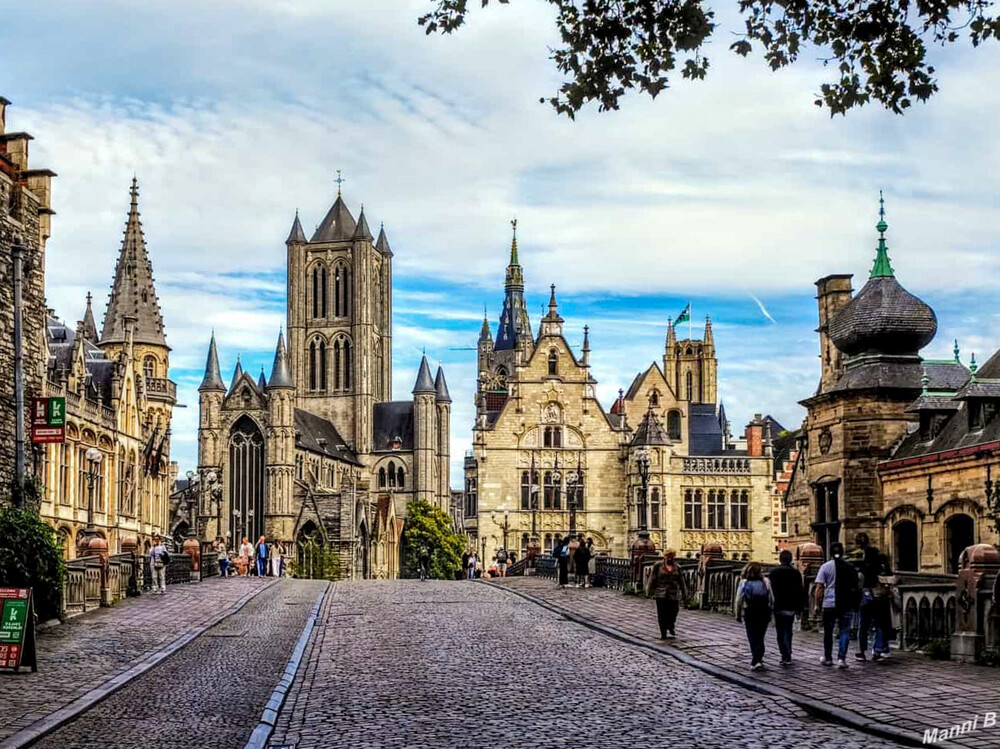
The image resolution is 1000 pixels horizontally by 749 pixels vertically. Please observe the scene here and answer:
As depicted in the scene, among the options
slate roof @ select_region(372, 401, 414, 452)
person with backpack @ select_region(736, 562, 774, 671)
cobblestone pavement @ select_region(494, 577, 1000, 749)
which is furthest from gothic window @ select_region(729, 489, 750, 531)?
person with backpack @ select_region(736, 562, 774, 671)

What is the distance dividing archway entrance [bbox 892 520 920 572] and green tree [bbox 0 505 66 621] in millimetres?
20734

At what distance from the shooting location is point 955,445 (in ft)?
117

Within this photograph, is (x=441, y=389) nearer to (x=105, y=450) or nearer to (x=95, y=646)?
(x=105, y=450)

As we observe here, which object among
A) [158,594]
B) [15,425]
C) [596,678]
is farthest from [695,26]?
[158,594]

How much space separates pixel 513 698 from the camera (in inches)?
682

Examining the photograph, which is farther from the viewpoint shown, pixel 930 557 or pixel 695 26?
pixel 930 557

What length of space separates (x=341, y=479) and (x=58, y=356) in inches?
2570

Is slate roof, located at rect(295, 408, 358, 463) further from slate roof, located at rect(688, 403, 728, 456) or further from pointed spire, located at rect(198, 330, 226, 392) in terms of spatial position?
slate roof, located at rect(688, 403, 728, 456)

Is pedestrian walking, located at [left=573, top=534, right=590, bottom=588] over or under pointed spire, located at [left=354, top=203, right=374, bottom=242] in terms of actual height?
under

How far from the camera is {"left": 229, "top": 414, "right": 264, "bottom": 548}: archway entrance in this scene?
113 m

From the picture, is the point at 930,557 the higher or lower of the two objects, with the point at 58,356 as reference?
lower

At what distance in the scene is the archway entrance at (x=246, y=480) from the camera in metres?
113

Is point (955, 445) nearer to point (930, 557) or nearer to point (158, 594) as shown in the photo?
point (930, 557)

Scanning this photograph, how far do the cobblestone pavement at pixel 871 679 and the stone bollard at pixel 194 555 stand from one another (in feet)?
68.2
